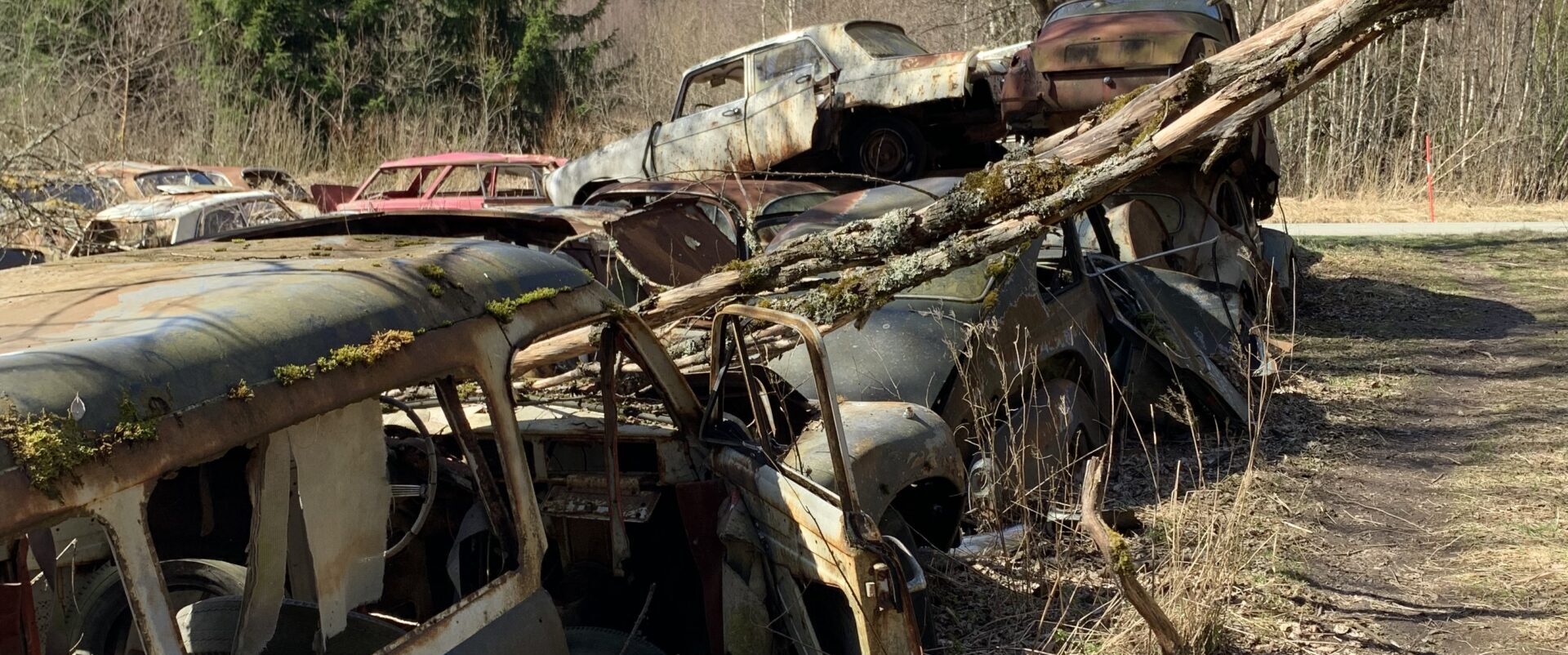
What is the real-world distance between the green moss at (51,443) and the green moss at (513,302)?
955 millimetres

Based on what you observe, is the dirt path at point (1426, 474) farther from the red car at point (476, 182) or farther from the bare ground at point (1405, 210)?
the red car at point (476, 182)

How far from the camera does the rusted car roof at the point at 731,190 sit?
7.64 metres

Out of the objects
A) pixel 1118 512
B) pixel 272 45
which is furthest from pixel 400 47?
pixel 1118 512

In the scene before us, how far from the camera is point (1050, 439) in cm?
554

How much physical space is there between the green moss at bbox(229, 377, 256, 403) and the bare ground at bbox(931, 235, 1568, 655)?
263 centimetres

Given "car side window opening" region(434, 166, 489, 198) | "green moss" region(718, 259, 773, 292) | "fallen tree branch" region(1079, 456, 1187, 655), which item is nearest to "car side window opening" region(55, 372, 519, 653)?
"green moss" region(718, 259, 773, 292)

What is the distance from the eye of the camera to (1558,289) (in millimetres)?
11227

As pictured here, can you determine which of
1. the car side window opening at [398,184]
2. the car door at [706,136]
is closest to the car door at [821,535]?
the car door at [706,136]

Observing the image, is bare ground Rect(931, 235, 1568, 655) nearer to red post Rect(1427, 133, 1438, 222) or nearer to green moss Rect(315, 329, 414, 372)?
green moss Rect(315, 329, 414, 372)

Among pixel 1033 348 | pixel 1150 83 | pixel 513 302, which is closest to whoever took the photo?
pixel 513 302

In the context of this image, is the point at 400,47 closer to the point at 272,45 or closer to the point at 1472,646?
the point at 272,45

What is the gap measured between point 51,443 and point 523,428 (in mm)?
1890

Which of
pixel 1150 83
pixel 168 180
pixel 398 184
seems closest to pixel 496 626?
pixel 1150 83

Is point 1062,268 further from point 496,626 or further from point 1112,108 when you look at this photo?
point 496,626
